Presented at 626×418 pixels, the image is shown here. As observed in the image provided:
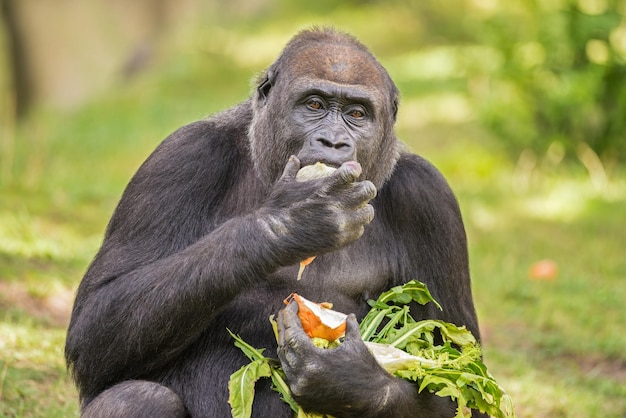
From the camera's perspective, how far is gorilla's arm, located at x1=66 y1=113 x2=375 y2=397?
15.0 ft

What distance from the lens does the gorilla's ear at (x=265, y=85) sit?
5.43 meters

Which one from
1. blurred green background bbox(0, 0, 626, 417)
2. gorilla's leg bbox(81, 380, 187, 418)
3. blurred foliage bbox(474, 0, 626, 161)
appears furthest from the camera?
blurred foliage bbox(474, 0, 626, 161)

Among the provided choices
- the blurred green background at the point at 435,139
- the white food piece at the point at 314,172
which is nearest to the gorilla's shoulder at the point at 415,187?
the white food piece at the point at 314,172

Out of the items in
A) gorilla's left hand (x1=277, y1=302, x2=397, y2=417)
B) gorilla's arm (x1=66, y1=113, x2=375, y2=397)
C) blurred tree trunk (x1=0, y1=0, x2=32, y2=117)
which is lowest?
gorilla's left hand (x1=277, y1=302, x2=397, y2=417)

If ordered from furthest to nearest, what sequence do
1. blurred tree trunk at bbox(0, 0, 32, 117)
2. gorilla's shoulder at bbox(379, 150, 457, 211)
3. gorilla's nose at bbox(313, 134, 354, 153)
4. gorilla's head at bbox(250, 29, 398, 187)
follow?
1. blurred tree trunk at bbox(0, 0, 32, 117)
2. gorilla's shoulder at bbox(379, 150, 457, 211)
3. gorilla's head at bbox(250, 29, 398, 187)
4. gorilla's nose at bbox(313, 134, 354, 153)

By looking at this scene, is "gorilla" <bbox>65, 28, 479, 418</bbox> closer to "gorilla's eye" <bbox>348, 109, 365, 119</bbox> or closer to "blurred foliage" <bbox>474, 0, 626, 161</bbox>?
"gorilla's eye" <bbox>348, 109, 365, 119</bbox>

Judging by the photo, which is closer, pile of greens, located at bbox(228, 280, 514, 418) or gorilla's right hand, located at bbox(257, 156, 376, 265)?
gorilla's right hand, located at bbox(257, 156, 376, 265)

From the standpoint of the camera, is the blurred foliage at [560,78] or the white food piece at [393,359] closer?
the white food piece at [393,359]

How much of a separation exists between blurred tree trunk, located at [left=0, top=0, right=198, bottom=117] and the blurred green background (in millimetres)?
34

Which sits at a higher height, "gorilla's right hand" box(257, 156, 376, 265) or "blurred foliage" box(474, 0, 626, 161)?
"blurred foliage" box(474, 0, 626, 161)

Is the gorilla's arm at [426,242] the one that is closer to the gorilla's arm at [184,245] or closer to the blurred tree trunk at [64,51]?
the gorilla's arm at [184,245]

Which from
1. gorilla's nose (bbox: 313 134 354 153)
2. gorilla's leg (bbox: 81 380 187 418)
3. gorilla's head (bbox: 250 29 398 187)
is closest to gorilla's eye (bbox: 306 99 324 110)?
gorilla's head (bbox: 250 29 398 187)

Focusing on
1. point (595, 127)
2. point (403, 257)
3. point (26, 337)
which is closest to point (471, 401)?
point (403, 257)

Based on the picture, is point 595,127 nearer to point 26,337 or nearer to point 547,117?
point 547,117
